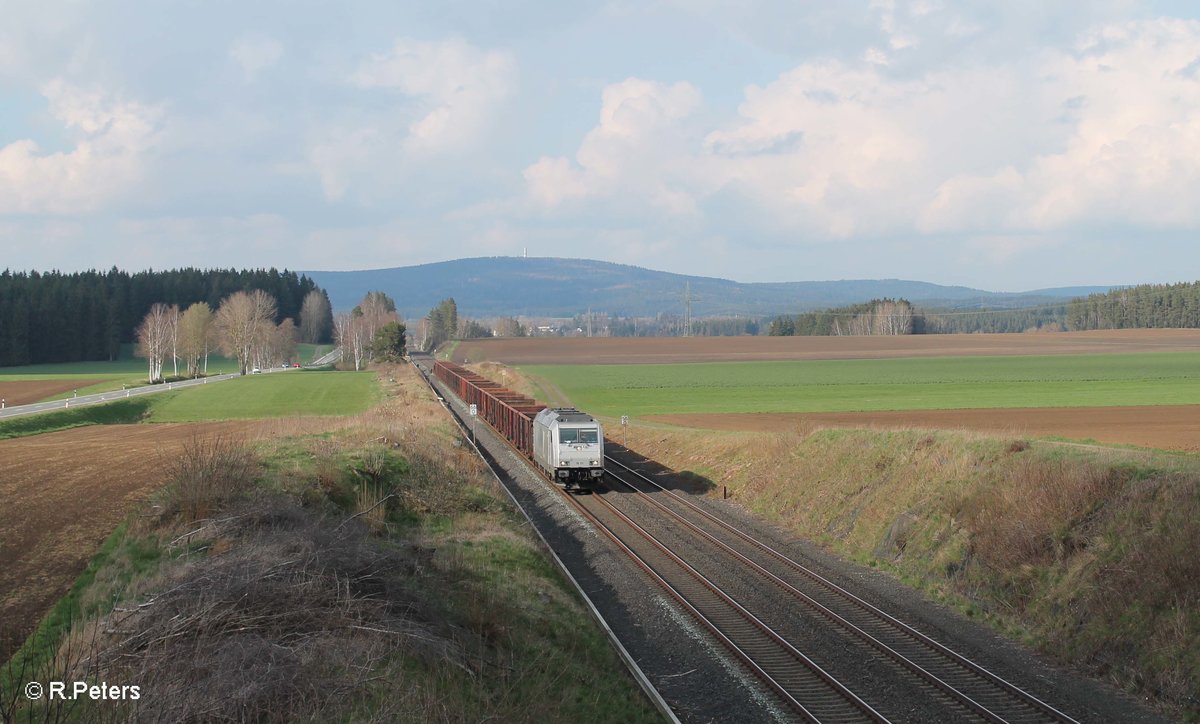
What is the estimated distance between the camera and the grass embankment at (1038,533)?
14.9 m

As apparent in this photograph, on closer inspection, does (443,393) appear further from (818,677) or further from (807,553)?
(818,677)

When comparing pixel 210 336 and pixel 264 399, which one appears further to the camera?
pixel 210 336

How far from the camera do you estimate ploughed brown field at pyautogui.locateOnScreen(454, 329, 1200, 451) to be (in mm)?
38281

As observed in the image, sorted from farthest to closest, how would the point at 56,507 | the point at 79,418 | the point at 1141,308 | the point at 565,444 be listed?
the point at 1141,308 < the point at 79,418 < the point at 565,444 < the point at 56,507

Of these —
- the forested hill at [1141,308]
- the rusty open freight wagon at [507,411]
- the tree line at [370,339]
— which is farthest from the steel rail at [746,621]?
the forested hill at [1141,308]

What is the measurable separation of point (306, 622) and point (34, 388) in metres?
81.7

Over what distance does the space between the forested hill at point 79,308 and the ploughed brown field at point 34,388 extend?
32.0 m

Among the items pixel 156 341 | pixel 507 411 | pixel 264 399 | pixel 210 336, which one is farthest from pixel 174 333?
pixel 507 411

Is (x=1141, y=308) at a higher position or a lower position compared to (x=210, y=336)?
higher

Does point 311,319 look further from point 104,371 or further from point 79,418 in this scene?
point 79,418

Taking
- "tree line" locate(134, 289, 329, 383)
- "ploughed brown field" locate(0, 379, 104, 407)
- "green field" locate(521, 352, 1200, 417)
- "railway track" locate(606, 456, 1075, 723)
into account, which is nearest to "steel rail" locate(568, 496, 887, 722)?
"railway track" locate(606, 456, 1075, 723)

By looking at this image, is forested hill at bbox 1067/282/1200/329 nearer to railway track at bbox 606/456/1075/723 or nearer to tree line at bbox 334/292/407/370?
tree line at bbox 334/292/407/370

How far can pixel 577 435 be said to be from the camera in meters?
32.6

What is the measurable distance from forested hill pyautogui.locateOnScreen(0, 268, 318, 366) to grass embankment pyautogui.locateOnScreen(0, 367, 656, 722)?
11404 cm
